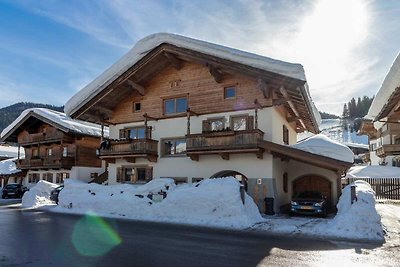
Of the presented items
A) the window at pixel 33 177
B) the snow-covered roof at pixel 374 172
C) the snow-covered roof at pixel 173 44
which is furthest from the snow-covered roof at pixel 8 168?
the snow-covered roof at pixel 374 172

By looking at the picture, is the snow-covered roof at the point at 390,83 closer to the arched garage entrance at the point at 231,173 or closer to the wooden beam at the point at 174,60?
the arched garage entrance at the point at 231,173

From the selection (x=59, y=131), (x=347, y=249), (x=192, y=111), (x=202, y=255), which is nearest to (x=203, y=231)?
(x=202, y=255)

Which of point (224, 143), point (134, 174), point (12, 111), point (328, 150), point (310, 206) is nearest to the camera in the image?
point (310, 206)

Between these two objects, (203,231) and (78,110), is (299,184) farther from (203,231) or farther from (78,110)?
(78,110)

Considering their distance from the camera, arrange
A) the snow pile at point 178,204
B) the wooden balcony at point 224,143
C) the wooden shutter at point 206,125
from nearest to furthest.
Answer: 1. the snow pile at point 178,204
2. the wooden balcony at point 224,143
3. the wooden shutter at point 206,125

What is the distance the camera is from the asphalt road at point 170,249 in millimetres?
8023

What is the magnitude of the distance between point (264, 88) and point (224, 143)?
397 cm

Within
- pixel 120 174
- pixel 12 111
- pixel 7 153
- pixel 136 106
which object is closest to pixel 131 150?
pixel 120 174

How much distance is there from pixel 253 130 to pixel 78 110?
13.5 meters

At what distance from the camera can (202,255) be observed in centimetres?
870

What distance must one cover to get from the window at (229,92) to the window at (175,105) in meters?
3.01

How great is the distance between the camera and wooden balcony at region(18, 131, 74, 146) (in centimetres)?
3561

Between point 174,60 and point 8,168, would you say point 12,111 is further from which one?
point 174,60

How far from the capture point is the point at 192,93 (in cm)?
2266
